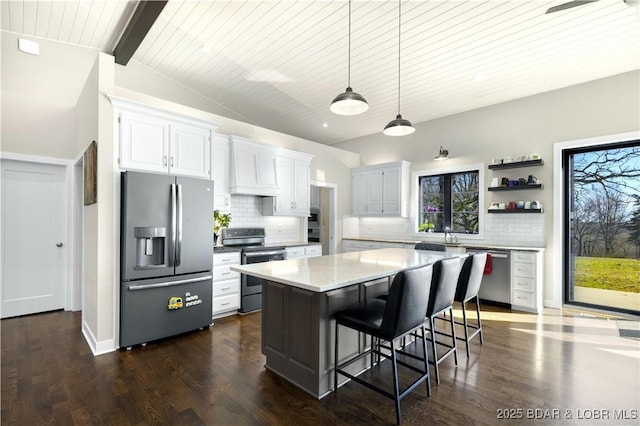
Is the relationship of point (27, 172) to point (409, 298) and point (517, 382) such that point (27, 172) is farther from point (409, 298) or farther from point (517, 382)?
point (517, 382)

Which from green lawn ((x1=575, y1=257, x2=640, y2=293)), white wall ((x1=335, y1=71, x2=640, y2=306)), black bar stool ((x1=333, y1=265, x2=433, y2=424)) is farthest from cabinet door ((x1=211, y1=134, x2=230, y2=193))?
green lawn ((x1=575, y1=257, x2=640, y2=293))

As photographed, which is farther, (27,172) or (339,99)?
(27,172)

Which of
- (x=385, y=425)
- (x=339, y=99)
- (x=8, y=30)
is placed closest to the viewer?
(x=385, y=425)

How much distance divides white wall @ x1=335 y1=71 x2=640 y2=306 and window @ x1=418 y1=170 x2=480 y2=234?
240mm

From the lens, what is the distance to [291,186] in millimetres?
5480

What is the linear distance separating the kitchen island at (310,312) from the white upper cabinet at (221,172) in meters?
2.17

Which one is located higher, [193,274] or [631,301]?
[193,274]

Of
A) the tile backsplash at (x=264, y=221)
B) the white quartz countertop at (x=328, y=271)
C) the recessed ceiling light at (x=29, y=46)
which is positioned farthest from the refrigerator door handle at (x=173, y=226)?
the recessed ceiling light at (x=29, y=46)

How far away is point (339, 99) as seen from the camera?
8.71ft

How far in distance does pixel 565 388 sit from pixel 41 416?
371 cm

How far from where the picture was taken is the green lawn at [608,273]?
418 centimetres

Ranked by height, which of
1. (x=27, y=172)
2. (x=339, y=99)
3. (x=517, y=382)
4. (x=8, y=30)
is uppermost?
(x=8, y=30)

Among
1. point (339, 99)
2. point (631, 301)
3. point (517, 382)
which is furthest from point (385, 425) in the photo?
point (631, 301)

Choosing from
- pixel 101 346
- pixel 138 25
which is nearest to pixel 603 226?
pixel 101 346
